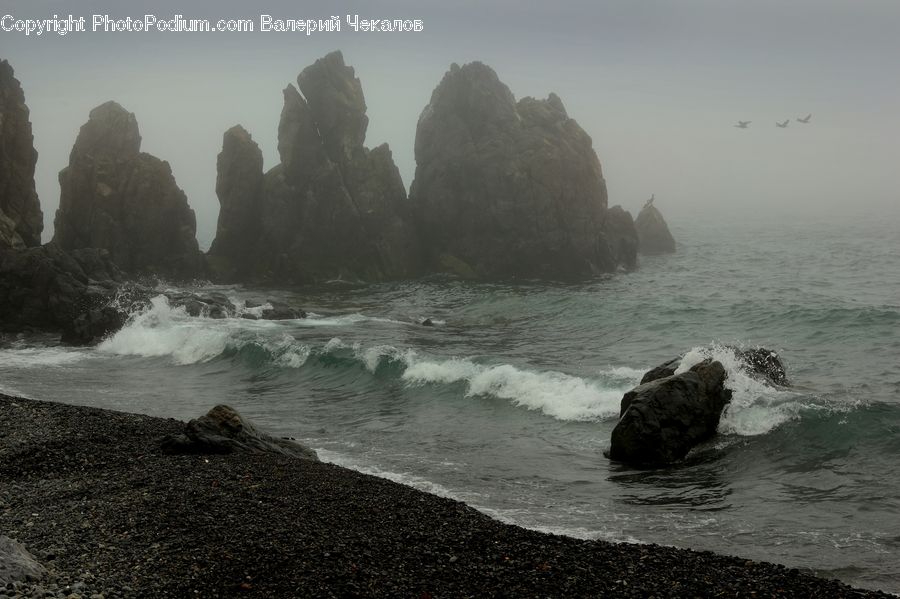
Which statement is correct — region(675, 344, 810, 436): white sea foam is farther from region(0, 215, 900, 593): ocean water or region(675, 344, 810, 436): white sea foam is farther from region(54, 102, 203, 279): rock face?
region(54, 102, 203, 279): rock face

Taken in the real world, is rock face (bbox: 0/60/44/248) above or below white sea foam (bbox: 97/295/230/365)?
above

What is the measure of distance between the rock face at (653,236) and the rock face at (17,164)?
2319 inches

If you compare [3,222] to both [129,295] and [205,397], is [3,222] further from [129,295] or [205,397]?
[205,397]

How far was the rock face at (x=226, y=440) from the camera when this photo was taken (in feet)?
67.1

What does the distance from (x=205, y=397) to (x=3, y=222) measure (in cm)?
2827

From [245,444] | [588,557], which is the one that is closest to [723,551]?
[588,557]

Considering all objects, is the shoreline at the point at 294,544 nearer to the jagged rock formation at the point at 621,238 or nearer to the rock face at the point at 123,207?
the rock face at the point at 123,207

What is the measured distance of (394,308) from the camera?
181ft

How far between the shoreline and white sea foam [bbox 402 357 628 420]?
9.86 meters

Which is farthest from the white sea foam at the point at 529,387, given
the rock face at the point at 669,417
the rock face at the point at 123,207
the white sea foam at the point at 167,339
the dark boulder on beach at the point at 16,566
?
the rock face at the point at 123,207

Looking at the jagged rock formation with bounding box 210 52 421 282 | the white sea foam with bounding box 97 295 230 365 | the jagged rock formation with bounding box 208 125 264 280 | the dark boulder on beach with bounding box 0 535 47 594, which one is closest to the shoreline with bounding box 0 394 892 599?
the dark boulder on beach with bounding box 0 535 47 594

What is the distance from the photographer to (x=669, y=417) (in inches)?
828

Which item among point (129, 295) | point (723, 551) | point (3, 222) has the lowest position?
point (723, 551)

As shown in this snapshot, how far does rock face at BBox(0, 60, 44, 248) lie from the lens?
54.2 metres
